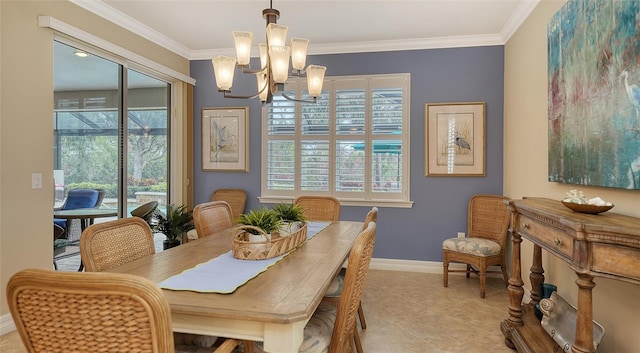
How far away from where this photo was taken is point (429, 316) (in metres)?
2.85

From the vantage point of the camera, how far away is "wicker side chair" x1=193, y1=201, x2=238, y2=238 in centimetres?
237

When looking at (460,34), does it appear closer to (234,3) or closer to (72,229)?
(234,3)

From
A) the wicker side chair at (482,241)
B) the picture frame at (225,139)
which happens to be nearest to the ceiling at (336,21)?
the picture frame at (225,139)

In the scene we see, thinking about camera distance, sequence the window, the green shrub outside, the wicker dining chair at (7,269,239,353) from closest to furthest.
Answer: the wicker dining chair at (7,269,239,353), the green shrub outside, the window

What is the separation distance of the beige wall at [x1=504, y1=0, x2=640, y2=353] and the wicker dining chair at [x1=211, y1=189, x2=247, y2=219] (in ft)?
10.1

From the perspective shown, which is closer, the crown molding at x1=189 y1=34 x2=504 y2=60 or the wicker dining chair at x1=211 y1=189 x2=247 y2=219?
the crown molding at x1=189 y1=34 x2=504 y2=60

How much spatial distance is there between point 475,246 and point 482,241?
13 centimetres

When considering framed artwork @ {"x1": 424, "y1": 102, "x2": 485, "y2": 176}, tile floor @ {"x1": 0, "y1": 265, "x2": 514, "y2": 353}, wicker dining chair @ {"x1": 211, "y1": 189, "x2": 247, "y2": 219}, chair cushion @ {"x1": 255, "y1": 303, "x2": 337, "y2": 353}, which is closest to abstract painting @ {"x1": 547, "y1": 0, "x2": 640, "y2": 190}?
tile floor @ {"x1": 0, "y1": 265, "x2": 514, "y2": 353}

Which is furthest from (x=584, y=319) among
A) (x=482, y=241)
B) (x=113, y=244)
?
(x=113, y=244)

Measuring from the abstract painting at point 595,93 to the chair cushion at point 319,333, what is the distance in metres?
1.55

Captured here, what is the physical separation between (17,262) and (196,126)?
8.36ft

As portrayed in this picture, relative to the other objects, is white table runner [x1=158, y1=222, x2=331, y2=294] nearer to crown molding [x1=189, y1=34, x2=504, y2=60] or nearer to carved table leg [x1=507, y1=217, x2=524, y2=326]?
carved table leg [x1=507, y1=217, x2=524, y2=326]

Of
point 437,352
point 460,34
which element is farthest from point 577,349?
point 460,34

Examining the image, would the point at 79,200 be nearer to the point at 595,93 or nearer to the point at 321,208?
the point at 321,208
